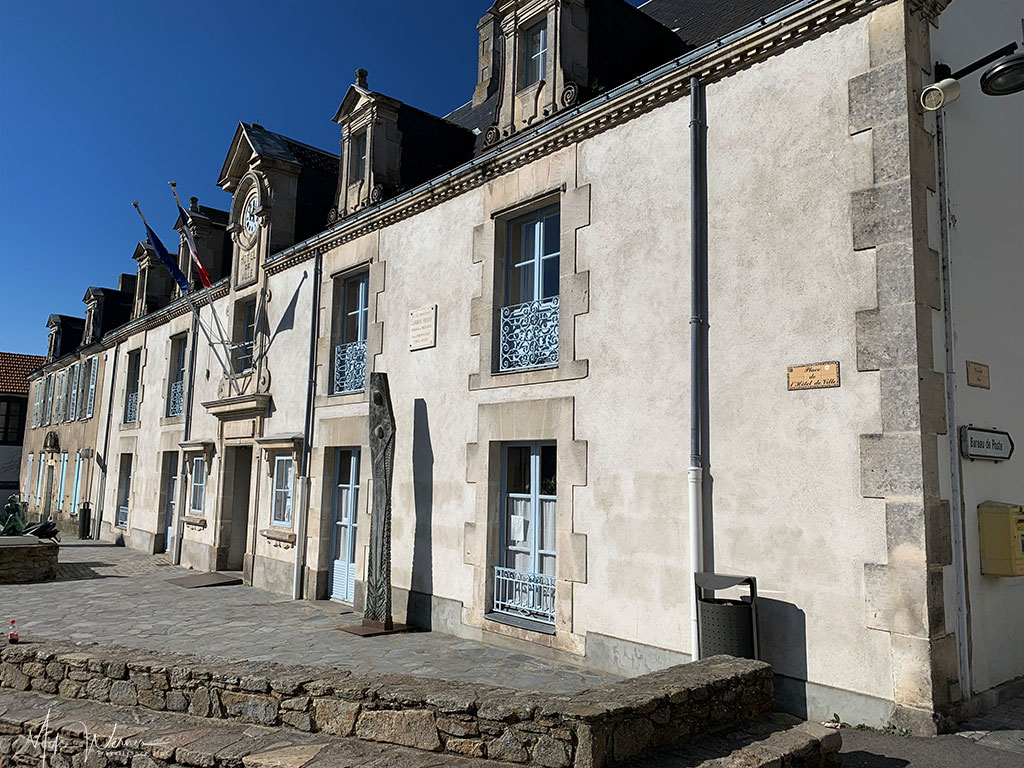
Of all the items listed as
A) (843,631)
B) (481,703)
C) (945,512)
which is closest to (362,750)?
(481,703)

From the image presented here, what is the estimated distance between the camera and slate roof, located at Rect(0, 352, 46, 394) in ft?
102

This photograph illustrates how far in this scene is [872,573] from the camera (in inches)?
189

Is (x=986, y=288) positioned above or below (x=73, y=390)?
below

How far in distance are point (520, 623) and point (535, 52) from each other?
5667 mm

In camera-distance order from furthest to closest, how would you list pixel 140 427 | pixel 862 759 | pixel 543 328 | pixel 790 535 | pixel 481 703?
pixel 140 427
pixel 543 328
pixel 790 535
pixel 862 759
pixel 481 703

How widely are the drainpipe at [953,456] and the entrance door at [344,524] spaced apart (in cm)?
673

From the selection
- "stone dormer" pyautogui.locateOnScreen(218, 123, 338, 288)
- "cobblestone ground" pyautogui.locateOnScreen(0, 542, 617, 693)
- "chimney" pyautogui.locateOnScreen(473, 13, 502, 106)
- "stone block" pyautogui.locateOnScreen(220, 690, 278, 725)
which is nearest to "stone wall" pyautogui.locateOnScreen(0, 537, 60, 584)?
"cobblestone ground" pyautogui.locateOnScreen(0, 542, 617, 693)

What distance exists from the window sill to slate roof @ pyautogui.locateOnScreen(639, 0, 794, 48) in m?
5.14

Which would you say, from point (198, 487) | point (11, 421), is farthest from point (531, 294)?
point (11, 421)

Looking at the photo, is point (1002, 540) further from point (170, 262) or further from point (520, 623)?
point (170, 262)

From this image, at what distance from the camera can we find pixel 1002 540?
5.03m

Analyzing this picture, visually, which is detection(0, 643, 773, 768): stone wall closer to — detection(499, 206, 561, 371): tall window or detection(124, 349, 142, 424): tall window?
detection(499, 206, 561, 371): tall window

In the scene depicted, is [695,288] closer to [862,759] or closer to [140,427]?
[862,759]

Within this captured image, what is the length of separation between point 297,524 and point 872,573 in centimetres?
773
